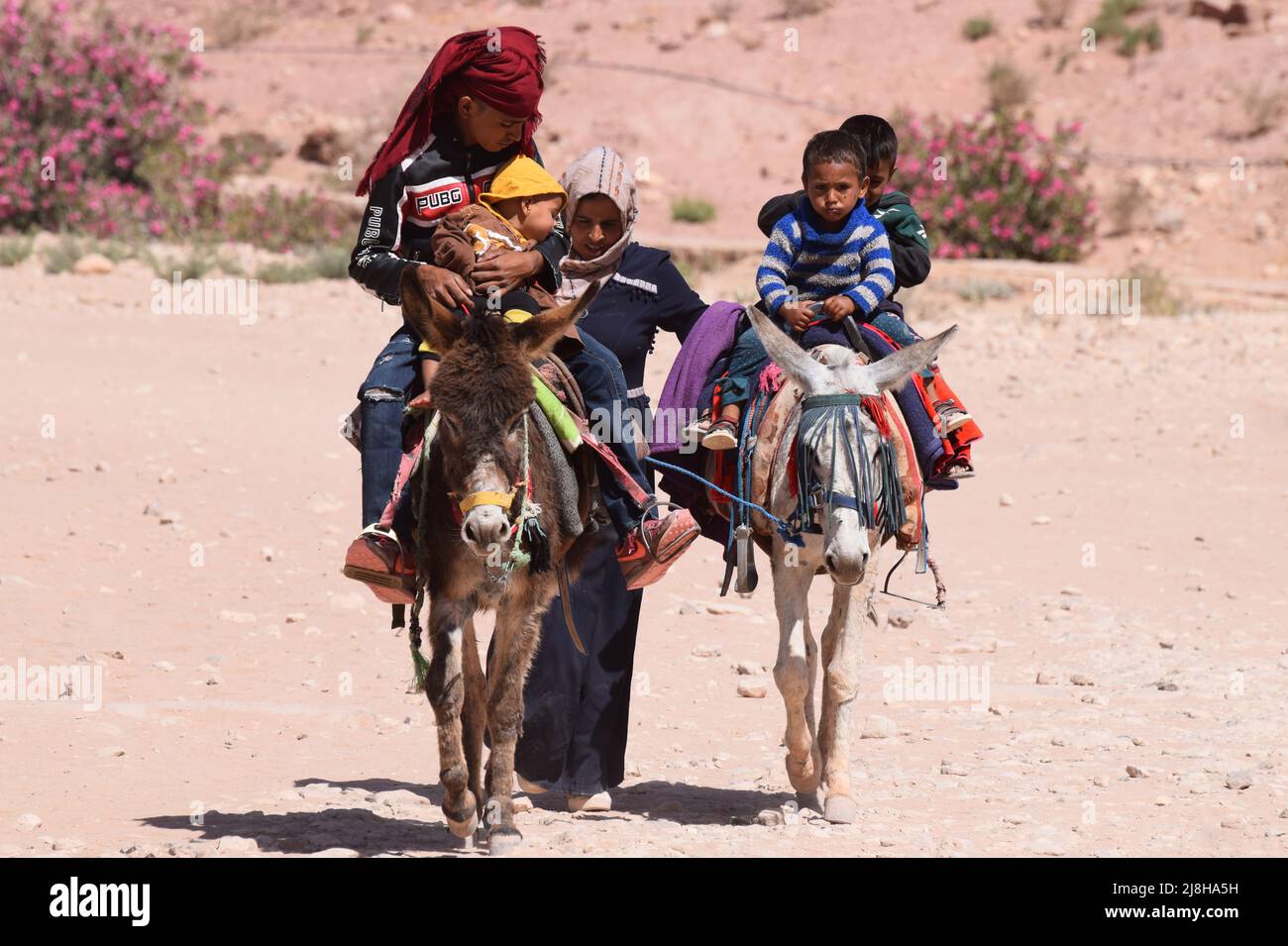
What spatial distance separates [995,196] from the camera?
23.0 meters

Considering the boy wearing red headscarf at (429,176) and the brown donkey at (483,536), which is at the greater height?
the boy wearing red headscarf at (429,176)

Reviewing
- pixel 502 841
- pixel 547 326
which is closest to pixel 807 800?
pixel 502 841

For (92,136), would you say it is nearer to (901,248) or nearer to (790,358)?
(901,248)

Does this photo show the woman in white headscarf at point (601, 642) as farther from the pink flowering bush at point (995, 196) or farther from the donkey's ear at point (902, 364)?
the pink flowering bush at point (995, 196)

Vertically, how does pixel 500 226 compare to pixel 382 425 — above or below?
above

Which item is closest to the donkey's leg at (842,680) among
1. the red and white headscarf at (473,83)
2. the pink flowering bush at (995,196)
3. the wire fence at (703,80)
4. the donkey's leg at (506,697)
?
the donkey's leg at (506,697)

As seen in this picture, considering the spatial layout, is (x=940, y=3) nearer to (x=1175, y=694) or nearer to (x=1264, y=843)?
(x=1175, y=694)

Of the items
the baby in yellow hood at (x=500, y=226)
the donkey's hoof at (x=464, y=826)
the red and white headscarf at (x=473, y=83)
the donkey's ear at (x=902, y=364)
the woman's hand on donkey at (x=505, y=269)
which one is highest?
Result: the red and white headscarf at (x=473, y=83)

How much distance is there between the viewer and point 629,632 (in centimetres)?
741

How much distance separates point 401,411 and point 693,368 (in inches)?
55.0

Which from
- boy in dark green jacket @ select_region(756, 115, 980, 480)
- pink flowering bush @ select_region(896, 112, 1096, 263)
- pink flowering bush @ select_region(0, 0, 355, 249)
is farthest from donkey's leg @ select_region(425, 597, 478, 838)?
pink flowering bush @ select_region(896, 112, 1096, 263)

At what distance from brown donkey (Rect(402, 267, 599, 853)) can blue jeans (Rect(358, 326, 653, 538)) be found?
0.88ft

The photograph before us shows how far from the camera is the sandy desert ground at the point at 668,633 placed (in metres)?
6.66
